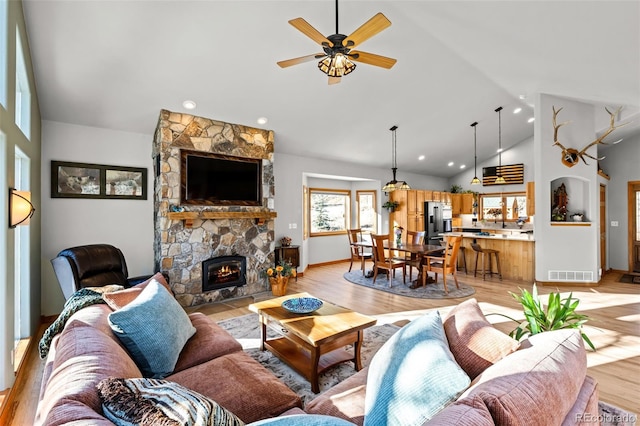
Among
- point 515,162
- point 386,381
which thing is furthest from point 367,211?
point 386,381

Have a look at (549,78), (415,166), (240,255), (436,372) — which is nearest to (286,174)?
(240,255)

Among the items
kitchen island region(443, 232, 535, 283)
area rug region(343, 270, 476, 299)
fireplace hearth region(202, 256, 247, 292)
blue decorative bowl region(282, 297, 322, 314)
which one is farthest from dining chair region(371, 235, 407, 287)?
blue decorative bowl region(282, 297, 322, 314)

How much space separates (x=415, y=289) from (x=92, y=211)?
520cm

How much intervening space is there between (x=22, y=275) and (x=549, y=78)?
7.28 m

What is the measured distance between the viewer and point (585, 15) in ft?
9.59

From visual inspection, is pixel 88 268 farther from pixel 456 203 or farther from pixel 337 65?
pixel 456 203

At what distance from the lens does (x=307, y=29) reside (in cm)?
246

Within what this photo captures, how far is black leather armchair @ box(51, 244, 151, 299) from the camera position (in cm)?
338

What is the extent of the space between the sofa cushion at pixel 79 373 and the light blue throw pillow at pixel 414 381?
0.95 metres

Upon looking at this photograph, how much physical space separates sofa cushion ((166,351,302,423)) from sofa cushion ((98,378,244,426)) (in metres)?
0.51

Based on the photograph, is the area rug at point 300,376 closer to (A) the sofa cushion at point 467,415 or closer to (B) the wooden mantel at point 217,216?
(B) the wooden mantel at point 217,216

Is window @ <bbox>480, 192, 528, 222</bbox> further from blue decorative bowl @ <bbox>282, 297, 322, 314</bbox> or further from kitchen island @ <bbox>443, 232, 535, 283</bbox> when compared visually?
blue decorative bowl @ <bbox>282, 297, 322, 314</bbox>

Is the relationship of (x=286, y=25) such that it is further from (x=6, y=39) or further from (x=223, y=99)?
(x=6, y=39)

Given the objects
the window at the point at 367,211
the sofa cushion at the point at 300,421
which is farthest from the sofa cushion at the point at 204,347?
the window at the point at 367,211
